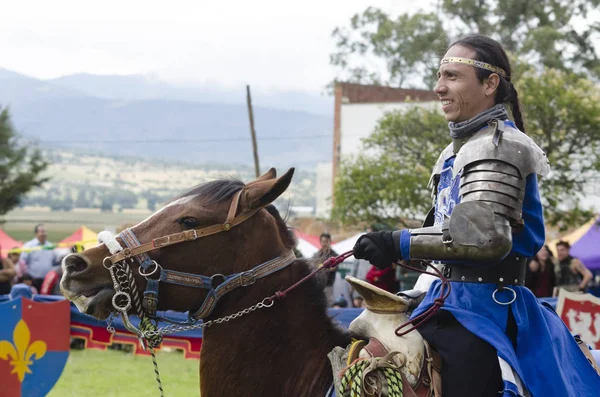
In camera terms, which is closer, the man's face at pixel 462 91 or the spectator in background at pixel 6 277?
the man's face at pixel 462 91

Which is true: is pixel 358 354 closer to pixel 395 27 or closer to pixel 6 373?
pixel 6 373

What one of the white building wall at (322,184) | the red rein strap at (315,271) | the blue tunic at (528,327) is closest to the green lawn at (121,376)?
the red rein strap at (315,271)

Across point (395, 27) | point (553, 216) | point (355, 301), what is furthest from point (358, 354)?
point (395, 27)

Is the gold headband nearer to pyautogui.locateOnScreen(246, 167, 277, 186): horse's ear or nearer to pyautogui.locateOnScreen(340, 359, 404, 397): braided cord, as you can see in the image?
pyautogui.locateOnScreen(246, 167, 277, 186): horse's ear

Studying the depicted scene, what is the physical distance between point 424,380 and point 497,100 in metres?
1.27

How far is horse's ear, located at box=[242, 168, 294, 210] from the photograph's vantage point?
3404 millimetres

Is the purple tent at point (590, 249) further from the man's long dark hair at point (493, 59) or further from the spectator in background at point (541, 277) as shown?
the man's long dark hair at point (493, 59)

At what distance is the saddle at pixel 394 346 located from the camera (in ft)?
10.1

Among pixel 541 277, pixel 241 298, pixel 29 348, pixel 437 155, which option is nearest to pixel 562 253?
pixel 541 277

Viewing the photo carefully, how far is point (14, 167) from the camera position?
35.4 meters

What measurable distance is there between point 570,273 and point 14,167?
28952mm

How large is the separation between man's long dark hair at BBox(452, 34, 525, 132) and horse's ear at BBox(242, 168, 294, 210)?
972 mm

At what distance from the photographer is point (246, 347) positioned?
3.43 m

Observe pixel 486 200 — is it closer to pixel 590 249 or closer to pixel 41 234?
pixel 41 234
